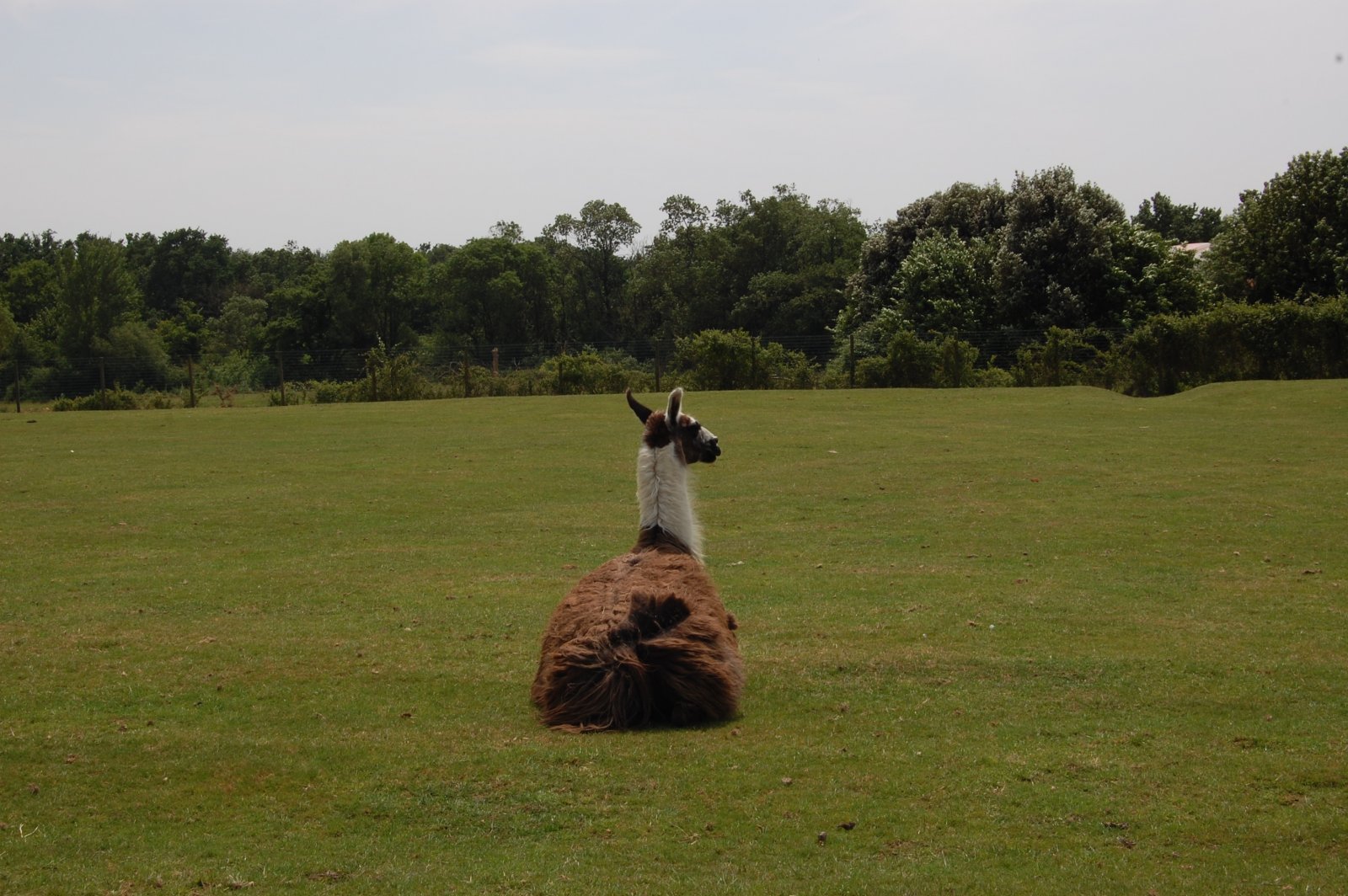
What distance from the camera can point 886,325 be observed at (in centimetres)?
4694

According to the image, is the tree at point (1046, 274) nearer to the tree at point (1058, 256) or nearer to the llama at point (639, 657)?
the tree at point (1058, 256)

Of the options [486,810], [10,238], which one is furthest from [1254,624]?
[10,238]

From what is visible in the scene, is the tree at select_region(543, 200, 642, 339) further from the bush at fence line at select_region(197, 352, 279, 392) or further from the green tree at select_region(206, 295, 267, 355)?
the bush at fence line at select_region(197, 352, 279, 392)

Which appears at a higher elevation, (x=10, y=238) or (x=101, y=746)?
(x=10, y=238)

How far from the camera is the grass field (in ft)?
17.1

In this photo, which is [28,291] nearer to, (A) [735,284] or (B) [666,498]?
(A) [735,284]

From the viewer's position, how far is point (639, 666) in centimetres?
704

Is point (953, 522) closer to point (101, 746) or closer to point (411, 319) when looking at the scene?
point (101, 746)

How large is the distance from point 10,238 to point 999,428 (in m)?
114

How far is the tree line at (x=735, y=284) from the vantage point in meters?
44.8

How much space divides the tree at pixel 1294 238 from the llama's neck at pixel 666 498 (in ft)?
130

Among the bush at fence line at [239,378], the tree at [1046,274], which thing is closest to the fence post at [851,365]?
the tree at [1046,274]

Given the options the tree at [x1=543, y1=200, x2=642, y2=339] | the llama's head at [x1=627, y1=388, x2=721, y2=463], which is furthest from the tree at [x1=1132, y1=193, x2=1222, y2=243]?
the llama's head at [x1=627, y1=388, x2=721, y2=463]

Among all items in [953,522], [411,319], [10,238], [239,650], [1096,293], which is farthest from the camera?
[10,238]
